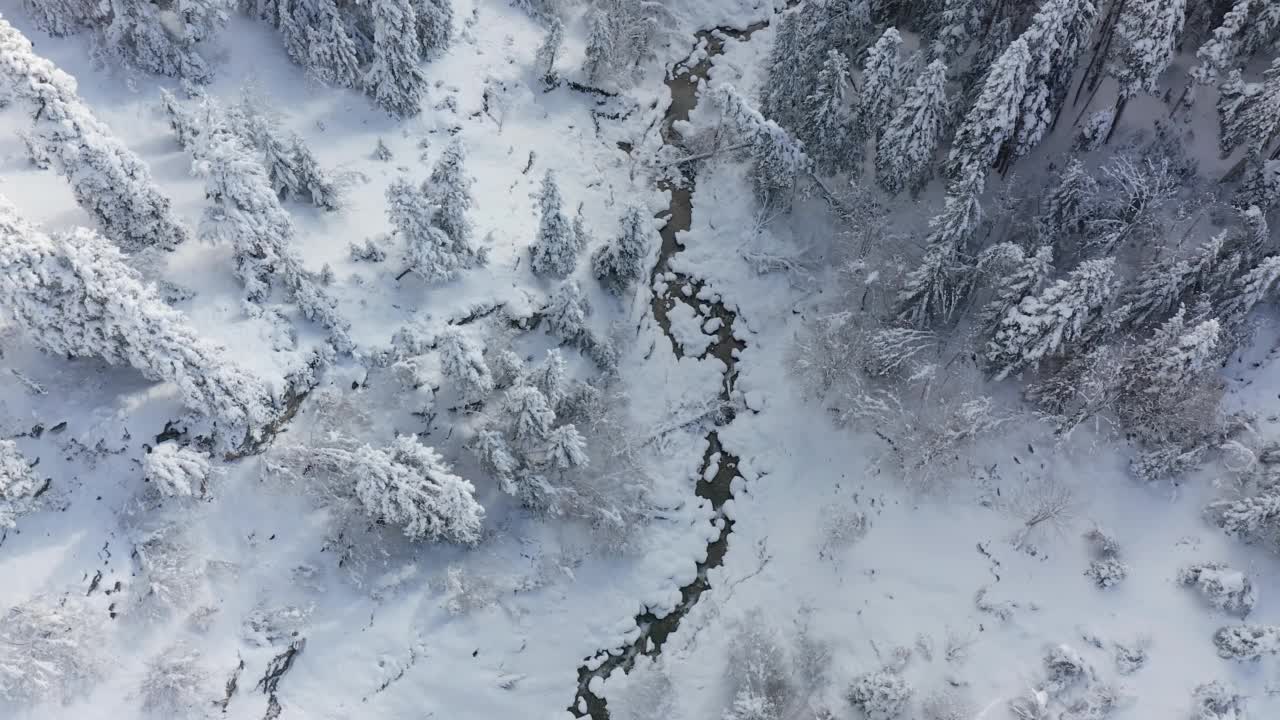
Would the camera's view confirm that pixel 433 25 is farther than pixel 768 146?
Yes

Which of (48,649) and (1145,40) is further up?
(1145,40)

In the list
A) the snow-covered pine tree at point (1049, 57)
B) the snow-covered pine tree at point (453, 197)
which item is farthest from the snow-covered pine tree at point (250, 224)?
the snow-covered pine tree at point (1049, 57)

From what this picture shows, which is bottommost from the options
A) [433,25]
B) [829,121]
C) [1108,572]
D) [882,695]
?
[882,695]

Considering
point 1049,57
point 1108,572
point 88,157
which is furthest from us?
point 1049,57

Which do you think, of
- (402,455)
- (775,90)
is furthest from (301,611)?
(775,90)

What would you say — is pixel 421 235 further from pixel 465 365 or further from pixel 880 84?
pixel 880 84

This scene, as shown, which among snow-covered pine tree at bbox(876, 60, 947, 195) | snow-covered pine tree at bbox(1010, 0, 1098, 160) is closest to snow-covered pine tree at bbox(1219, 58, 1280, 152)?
snow-covered pine tree at bbox(1010, 0, 1098, 160)

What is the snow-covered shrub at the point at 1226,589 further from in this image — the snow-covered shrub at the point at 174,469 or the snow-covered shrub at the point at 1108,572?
the snow-covered shrub at the point at 174,469

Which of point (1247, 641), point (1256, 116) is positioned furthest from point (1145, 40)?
point (1247, 641)
